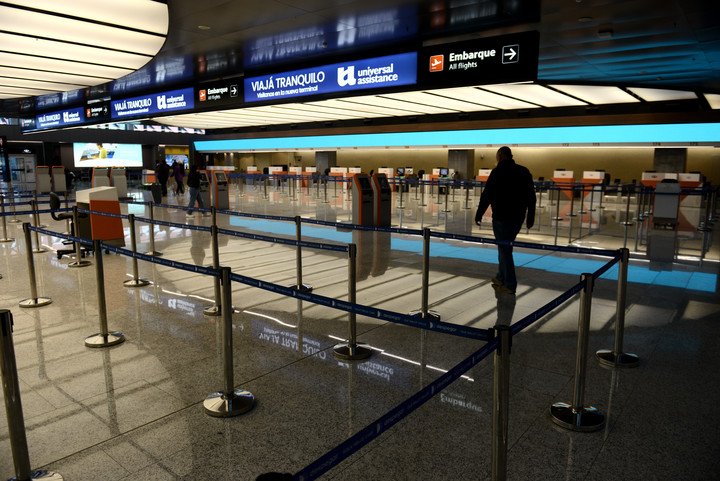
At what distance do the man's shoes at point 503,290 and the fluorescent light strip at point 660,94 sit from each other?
1175cm

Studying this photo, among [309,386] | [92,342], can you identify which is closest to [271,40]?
[92,342]

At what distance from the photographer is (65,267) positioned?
795 centimetres

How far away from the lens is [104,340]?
4.63 metres

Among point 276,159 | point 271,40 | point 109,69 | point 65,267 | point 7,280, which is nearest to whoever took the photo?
point 7,280

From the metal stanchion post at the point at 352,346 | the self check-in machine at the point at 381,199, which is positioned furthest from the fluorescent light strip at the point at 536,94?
the metal stanchion post at the point at 352,346

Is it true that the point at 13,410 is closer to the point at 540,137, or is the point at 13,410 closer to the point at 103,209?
the point at 103,209

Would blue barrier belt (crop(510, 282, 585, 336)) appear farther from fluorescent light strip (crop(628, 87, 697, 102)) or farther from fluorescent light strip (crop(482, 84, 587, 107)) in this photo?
fluorescent light strip (crop(628, 87, 697, 102))

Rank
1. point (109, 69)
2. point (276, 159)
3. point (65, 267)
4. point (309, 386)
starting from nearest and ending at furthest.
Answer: point (309, 386) < point (65, 267) < point (109, 69) < point (276, 159)

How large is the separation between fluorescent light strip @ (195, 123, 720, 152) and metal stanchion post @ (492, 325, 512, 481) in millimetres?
19516

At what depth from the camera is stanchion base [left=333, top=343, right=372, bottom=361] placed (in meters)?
4.32

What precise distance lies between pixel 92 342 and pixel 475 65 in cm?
567

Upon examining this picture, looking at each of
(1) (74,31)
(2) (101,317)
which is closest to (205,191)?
(1) (74,31)

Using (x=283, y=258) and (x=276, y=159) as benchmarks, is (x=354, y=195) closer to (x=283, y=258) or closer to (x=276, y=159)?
(x=283, y=258)

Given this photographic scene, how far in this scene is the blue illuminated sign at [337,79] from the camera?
753cm
